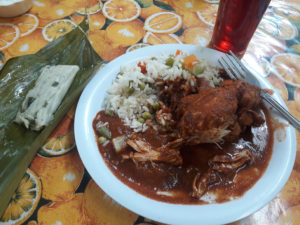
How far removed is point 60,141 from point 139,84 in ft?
3.22

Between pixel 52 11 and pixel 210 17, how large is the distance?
2435 mm

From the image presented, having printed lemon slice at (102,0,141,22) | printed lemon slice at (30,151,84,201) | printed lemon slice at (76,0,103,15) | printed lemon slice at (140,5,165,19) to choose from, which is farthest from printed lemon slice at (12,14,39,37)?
printed lemon slice at (30,151,84,201)

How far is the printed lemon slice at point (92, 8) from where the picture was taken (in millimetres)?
3461

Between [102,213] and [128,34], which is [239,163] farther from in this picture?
[128,34]

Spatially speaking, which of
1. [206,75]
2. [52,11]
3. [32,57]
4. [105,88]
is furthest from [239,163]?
[52,11]

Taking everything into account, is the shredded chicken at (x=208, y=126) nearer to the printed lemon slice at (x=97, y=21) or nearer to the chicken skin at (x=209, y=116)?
the chicken skin at (x=209, y=116)

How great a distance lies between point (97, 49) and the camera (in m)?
3.00

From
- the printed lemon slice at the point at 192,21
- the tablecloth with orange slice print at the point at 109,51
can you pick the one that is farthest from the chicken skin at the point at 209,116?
the printed lemon slice at the point at 192,21

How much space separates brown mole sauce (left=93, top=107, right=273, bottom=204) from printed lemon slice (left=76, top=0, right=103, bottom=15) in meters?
2.13

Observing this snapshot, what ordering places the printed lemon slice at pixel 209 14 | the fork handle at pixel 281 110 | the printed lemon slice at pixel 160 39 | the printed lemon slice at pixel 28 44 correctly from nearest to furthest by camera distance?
the fork handle at pixel 281 110, the printed lemon slice at pixel 28 44, the printed lemon slice at pixel 160 39, the printed lemon slice at pixel 209 14

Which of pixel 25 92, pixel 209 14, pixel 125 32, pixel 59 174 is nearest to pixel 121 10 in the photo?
pixel 125 32

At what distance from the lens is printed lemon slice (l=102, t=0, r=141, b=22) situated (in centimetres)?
339

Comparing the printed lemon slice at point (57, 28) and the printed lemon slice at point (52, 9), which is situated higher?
the printed lemon slice at point (52, 9)

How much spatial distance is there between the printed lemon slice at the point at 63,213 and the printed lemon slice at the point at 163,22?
2.46m
